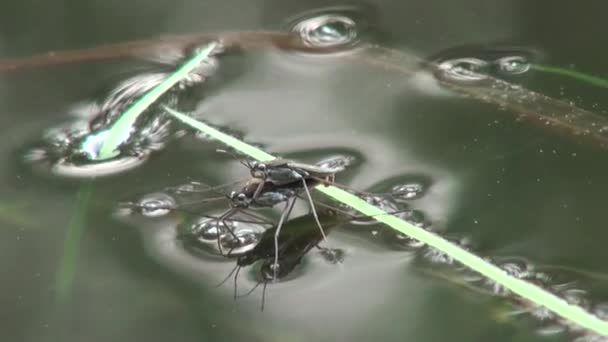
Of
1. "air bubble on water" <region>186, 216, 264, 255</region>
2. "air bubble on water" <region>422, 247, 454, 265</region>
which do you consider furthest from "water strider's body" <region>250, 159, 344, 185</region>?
"air bubble on water" <region>422, 247, 454, 265</region>

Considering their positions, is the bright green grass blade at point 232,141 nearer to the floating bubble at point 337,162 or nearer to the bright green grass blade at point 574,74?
the floating bubble at point 337,162

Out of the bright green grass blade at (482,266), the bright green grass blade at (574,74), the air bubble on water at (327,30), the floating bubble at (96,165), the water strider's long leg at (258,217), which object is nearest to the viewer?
the bright green grass blade at (482,266)

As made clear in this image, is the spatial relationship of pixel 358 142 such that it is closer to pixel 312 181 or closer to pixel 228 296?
pixel 312 181

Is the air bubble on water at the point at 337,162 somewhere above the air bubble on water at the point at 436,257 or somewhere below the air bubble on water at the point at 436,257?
above

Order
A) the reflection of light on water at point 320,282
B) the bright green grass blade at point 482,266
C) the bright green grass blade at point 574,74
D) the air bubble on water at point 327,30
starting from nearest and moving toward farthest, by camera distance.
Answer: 1. the bright green grass blade at point 482,266
2. the reflection of light on water at point 320,282
3. the bright green grass blade at point 574,74
4. the air bubble on water at point 327,30

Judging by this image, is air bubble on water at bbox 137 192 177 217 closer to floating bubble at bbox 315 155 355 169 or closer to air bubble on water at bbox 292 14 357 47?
floating bubble at bbox 315 155 355 169

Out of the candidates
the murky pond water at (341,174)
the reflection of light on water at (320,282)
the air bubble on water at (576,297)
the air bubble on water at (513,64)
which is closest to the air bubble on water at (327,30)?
the murky pond water at (341,174)

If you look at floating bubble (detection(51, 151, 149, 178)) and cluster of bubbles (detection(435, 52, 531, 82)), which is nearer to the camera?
floating bubble (detection(51, 151, 149, 178))
